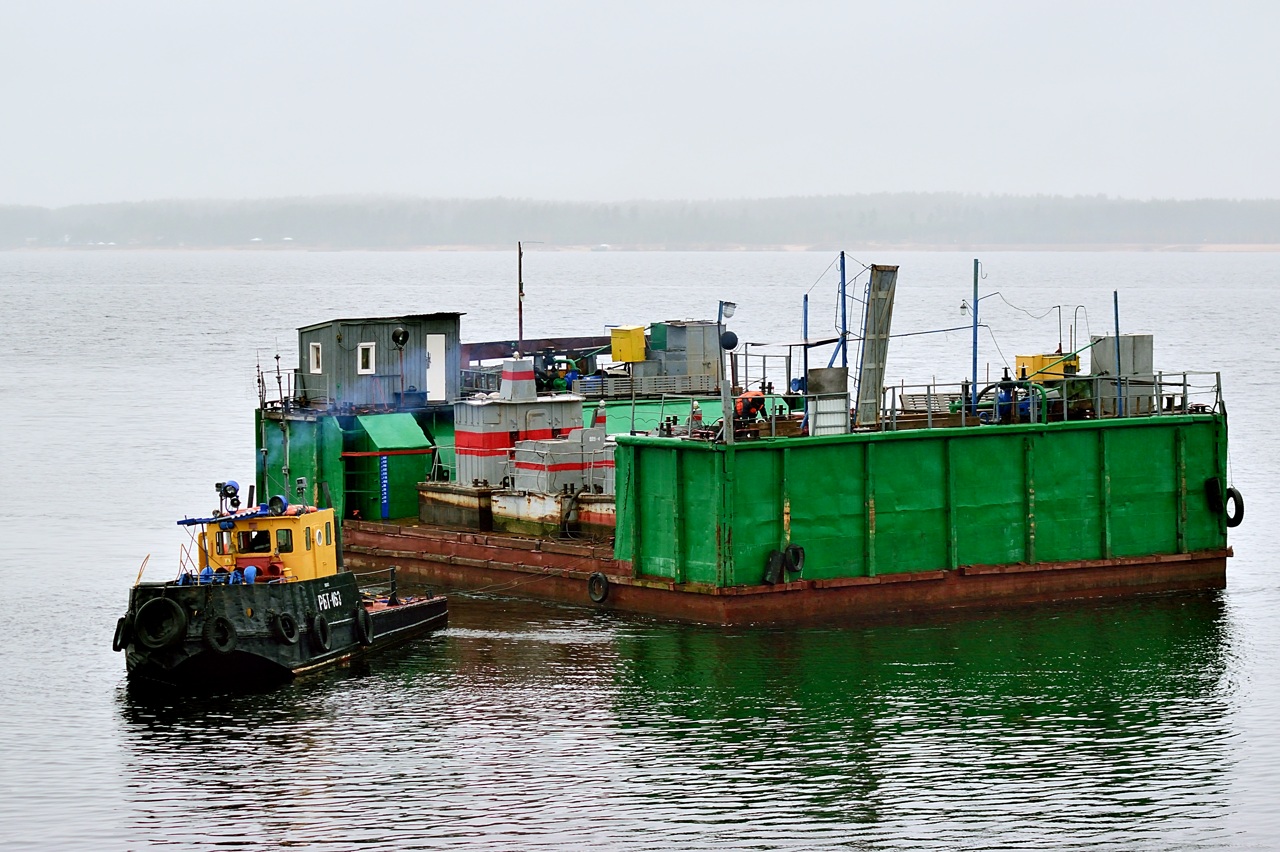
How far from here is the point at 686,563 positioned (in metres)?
43.0

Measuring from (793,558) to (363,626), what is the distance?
9.85 metres

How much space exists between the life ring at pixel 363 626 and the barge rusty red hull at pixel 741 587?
623 cm

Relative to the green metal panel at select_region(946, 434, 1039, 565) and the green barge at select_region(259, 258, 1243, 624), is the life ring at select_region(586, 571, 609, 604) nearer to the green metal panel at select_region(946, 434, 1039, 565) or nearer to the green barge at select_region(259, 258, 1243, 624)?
the green barge at select_region(259, 258, 1243, 624)

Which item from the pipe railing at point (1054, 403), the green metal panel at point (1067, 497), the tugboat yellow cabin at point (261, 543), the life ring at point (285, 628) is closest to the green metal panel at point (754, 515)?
the pipe railing at point (1054, 403)

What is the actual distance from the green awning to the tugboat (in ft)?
40.3

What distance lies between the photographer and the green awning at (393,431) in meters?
53.4

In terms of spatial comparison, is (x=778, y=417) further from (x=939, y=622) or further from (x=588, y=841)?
(x=588, y=841)

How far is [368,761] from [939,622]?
52.7 ft

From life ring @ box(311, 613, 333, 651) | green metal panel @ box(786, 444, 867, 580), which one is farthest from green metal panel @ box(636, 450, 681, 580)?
life ring @ box(311, 613, 333, 651)

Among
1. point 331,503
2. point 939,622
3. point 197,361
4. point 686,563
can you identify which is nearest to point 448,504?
point 331,503

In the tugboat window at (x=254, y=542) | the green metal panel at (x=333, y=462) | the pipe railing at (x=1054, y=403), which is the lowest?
the tugboat window at (x=254, y=542)

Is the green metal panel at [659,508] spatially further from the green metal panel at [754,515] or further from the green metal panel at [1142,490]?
the green metal panel at [1142,490]

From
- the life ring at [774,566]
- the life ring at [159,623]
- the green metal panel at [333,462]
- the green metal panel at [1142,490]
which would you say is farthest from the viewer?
the green metal panel at [333,462]

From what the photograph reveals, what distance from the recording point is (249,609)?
37719 mm
